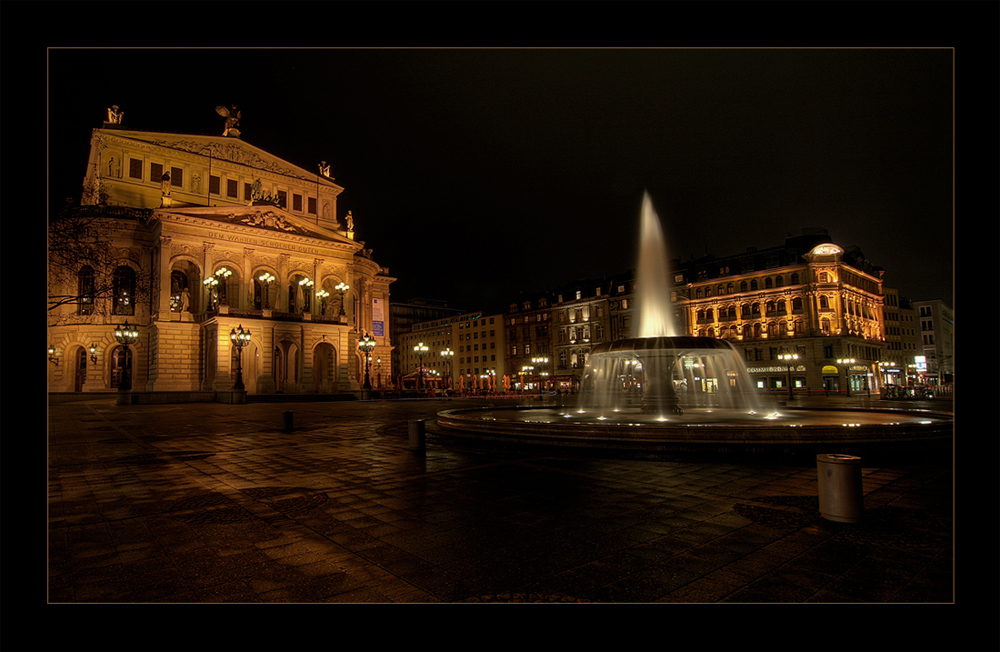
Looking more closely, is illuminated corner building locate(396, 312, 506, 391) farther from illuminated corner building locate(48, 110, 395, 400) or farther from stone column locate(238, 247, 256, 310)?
stone column locate(238, 247, 256, 310)

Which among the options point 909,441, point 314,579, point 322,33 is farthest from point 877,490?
point 322,33

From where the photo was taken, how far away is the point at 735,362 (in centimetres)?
1623

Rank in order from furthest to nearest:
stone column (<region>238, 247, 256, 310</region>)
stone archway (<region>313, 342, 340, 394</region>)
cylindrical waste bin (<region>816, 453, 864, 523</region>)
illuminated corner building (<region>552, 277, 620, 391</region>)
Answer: illuminated corner building (<region>552, 277, 620, 391</region>) < stone archway (<region>313, 342, 340, 394</region>) < stone column (<region>238, 247, 256, 310</region>) < cylindrical waste bin (<region>816, 453, 864, 523</region>)

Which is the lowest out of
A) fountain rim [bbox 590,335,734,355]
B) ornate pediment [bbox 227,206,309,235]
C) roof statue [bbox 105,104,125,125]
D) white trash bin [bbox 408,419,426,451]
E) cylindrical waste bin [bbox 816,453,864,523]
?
white trash bin [bbox 408,419,426,451]

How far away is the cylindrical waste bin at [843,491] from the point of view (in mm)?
5543

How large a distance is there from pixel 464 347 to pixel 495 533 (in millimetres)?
104022

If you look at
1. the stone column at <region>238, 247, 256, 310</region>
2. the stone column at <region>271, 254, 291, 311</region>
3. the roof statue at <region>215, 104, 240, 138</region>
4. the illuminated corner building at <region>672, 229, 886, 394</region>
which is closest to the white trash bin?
the stone column at <region>238, 247, 256, 310</region>

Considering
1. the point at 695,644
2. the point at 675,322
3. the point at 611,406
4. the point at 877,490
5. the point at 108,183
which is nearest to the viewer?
the point at 695,644

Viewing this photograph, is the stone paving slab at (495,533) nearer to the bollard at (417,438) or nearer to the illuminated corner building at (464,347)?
the bollard at (417,438)

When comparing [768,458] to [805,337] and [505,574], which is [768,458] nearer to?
[505,574]

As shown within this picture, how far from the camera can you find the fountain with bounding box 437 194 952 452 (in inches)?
396

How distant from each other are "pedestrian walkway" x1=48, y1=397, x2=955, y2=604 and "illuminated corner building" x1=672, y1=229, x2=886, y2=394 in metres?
57.4

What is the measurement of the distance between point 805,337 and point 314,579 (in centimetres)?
6746

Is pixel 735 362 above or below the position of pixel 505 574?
above
